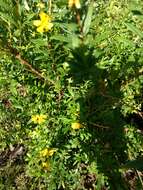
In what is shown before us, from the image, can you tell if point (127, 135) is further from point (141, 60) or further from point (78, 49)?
point (78, 49)

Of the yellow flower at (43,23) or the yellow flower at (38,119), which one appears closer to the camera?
the yellow flower at (43,23)

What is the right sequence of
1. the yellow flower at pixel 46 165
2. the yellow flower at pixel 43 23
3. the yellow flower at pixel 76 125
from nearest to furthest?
the yellow flower at pixel 43 23, the yellow flower at pixel 76 125, the yellow flower at pixel 46 165

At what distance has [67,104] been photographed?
3125 millimetres

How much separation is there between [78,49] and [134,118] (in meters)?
1.48

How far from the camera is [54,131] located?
10.2 ft

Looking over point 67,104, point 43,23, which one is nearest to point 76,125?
point 67,104

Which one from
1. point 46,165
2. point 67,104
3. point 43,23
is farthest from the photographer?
point 67,104

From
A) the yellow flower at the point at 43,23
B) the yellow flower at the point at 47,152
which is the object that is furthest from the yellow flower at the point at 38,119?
the yellow flower at the point at 43,23

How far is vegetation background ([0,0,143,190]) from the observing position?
2986 mm

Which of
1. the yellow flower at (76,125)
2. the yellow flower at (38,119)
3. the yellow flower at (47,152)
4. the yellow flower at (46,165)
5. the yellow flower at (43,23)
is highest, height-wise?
the yellow flower at (43,23)

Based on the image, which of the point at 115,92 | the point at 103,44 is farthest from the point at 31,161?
the point at 103,44

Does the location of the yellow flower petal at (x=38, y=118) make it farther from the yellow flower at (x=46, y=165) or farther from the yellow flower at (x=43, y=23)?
the yellow flower at (x=43, y=23)

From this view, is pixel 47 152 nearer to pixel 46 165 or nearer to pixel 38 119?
pixel 46 165

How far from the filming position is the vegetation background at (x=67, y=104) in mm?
2986
